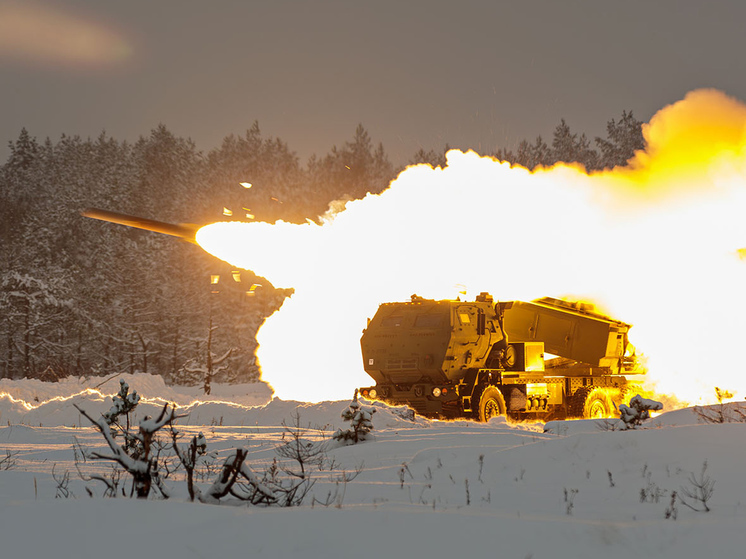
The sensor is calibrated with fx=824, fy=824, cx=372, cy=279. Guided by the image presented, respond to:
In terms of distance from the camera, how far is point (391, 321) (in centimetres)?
1855

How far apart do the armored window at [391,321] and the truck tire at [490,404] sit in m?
2.39

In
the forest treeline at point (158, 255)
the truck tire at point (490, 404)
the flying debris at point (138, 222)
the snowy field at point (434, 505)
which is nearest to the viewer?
the snowy field at point (434, 505)

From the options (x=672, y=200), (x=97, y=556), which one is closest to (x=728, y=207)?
(x=672, y=200)

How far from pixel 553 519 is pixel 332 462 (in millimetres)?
4463

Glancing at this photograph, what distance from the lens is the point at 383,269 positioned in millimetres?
23359

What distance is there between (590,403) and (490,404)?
11.2 ft

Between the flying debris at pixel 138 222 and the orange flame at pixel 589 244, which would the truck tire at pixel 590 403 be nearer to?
the orange flame at pixel 589 244

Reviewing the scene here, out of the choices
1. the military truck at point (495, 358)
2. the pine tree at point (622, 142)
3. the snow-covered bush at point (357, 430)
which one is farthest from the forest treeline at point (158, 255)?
the snow-covered bush at point (357, 430)

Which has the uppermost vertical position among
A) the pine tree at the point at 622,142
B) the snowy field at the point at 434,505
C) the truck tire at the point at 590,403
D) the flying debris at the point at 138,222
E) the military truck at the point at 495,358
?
the pine tree at the point at 622,142

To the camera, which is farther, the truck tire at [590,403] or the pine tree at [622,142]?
the pine tree at [622,142]

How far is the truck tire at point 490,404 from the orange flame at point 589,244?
425cm

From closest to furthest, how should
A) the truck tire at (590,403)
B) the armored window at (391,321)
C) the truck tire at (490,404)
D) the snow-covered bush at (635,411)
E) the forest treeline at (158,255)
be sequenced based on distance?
the snow-covered bush at (635,411)
the truck tire at (490,404)
the armored window at (391,321)
the truck tire at (590,403)
the forest treeline at (158,255)

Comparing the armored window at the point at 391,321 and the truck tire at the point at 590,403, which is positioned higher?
the armored window at the point at 391,321

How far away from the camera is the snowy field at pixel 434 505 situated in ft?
17.4
